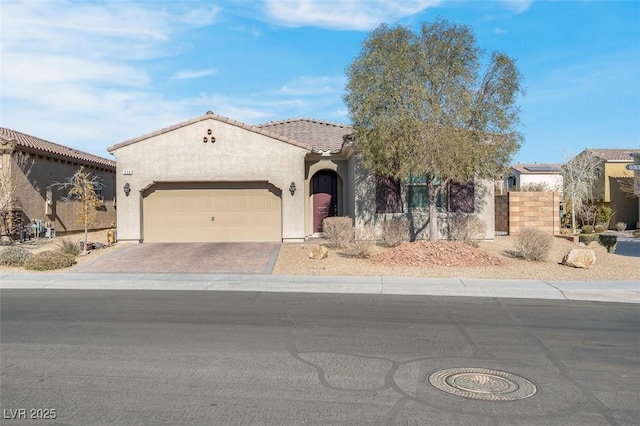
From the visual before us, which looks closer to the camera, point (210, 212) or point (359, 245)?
point (359, 245)

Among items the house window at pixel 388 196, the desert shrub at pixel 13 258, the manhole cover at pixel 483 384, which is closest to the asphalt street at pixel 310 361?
the manhole cover at pixel 483 384

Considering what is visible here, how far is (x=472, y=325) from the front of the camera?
8.88 m

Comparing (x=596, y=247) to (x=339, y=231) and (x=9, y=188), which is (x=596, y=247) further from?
(x=9, y=188)

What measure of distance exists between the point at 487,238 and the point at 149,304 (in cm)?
1383

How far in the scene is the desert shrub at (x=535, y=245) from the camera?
16344mm

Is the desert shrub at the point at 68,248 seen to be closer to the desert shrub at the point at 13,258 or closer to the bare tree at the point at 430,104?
the desert shrub at the point at 13,258

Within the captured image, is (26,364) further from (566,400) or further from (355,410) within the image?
(566,400)

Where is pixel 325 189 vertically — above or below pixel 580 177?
below

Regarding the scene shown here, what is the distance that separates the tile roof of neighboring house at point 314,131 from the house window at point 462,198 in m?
4.72

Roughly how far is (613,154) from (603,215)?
7361 millimetres

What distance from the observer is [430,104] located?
15.8 metres

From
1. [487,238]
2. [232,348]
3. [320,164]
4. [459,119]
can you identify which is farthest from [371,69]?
[232,348]

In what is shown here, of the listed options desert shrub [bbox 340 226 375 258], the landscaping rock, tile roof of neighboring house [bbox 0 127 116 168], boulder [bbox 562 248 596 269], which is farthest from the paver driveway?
boulder [bbox 562 248 596 269]

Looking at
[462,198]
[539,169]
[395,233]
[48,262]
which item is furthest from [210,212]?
[539,169]
